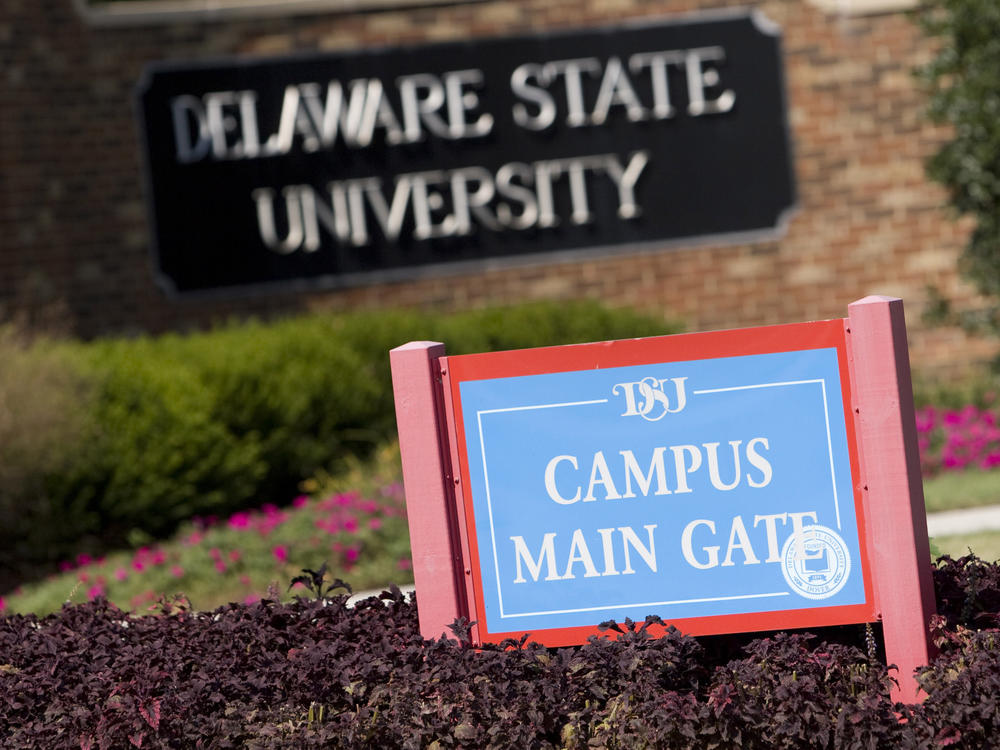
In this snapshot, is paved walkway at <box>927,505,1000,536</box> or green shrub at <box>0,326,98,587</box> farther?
green shrub at <box>0,326,98,587</box>

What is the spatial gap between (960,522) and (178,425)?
5402 millimetres

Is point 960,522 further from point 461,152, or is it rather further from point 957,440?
point 461,152

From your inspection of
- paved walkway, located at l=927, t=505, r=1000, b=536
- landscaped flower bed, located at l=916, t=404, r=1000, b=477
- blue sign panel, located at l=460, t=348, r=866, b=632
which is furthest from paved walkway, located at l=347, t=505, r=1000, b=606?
blue sign panel, located at l=460, t=348, r=866, b=632

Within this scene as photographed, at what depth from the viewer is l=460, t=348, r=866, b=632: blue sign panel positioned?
3822 millimetres

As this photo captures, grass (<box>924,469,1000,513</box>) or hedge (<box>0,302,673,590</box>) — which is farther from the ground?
hedge (<box>0,302,673,590</box>)

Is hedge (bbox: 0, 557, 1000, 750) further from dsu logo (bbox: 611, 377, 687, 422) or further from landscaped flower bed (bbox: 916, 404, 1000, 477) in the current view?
landscaped flower bed (bbox: 916, 404, 1000, 477)

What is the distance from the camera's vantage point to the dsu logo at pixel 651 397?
3.88 m

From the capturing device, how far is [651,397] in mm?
3891

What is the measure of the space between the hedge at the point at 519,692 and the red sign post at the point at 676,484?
15cm

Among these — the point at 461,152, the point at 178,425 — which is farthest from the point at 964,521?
the point at 461,152

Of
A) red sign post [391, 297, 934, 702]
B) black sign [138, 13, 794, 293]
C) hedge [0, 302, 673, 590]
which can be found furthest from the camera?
black sign [138, 13, 794, 293]

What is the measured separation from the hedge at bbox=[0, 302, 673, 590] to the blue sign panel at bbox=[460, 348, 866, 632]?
17.9 ft

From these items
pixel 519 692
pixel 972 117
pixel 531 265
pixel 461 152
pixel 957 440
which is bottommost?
pixel 957 440

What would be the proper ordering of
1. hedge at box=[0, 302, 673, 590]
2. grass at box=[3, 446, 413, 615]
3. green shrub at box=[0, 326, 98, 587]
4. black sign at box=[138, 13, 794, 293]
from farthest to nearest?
black sign at box=[138, 13, 794, 293] < hedge at box=[0, 302, 673, 590] < green shrub at box=[0, 326, 98, 587] < grass at box=[3, 446, 413, 615]
